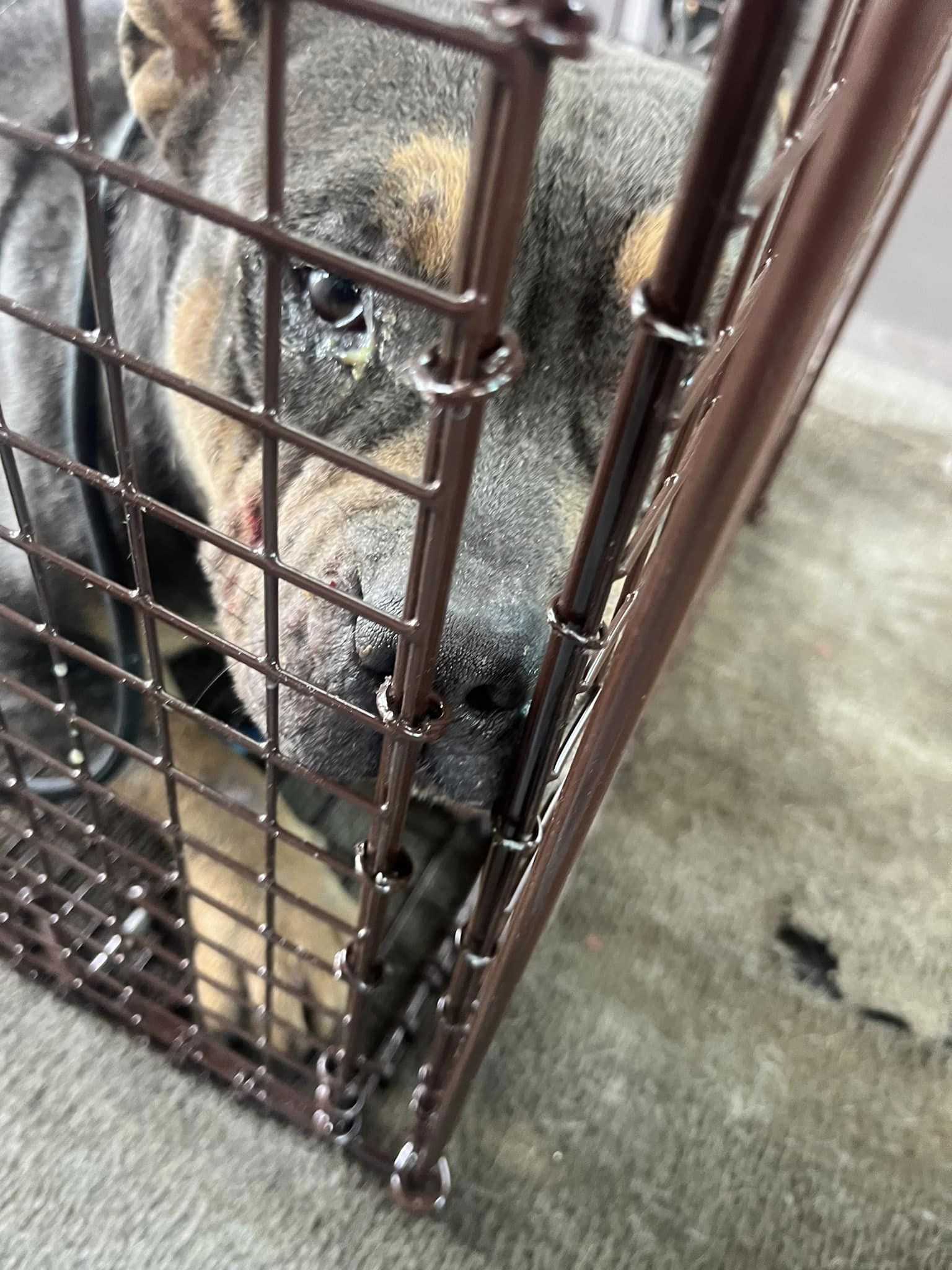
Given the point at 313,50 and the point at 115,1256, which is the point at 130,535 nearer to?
the point at 313,50

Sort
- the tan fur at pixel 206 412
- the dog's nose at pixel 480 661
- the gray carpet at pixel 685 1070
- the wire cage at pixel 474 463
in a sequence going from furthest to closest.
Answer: the gray carpet at pixel 685 1070
the tan fur at pixel 206 412
the dog's nose at pixel 480 661
the wire cage at pixel 474 463

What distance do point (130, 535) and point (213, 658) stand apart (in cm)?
57

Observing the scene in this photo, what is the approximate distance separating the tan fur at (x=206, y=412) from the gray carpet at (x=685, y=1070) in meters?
0.64

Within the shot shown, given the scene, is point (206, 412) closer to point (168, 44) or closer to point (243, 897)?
point (168, 44)

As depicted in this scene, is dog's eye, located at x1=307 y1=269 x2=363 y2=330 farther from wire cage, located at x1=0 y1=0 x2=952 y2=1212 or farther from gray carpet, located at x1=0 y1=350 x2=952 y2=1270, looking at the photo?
gray carpet, located at x1=0 y1=350 x2=952 y2=1270

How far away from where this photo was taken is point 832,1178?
113 centimetres

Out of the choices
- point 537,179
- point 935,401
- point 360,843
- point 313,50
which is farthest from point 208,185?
point 935,401

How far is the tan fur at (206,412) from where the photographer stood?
890 mm

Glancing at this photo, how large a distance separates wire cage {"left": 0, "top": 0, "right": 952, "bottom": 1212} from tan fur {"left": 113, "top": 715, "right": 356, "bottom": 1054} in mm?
59

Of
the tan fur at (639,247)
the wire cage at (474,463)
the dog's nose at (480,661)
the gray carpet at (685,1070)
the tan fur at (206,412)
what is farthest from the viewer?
the gray carpet at (685,1070)

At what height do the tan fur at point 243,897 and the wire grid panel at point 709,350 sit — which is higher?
the wire grid panel at point 709,350

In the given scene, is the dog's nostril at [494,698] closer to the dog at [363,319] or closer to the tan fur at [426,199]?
the dog at [363,319]

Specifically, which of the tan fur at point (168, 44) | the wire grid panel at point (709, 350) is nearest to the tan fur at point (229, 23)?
the tan fur at point (168, 44)

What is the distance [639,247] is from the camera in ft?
2.59
